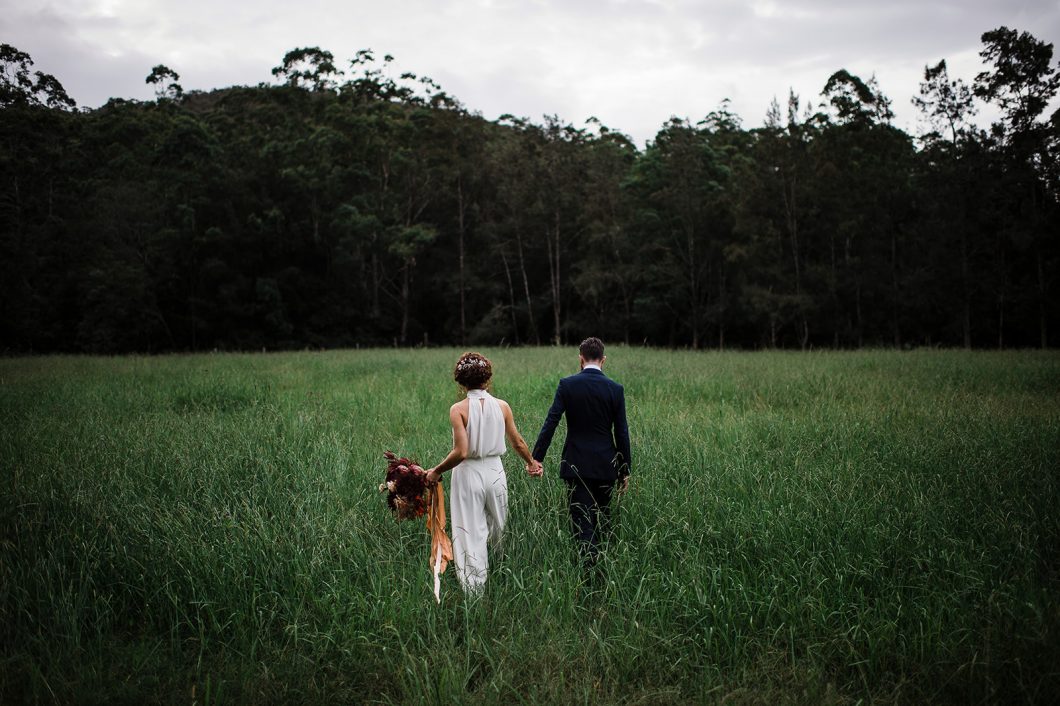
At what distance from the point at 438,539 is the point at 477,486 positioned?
1.64 feet

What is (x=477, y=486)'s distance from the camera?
4.52m

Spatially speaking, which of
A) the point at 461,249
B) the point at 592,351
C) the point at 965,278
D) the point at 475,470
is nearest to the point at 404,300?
the point at 461,249

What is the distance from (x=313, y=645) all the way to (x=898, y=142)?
39.2 m

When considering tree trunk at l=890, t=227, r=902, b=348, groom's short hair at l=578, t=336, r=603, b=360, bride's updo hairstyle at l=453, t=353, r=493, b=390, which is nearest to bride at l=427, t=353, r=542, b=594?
bride's updo hairstyle at l=453, t=353, r=493, b=390

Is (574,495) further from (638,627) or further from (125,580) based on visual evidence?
(125,580)

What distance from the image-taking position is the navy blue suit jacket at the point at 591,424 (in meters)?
4.89

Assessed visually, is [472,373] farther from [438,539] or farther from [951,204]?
[951,204]

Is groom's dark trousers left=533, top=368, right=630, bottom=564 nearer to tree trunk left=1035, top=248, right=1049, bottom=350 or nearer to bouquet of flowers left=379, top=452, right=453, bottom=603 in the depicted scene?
bouquet of flowers left=379, top=452, right=453, bottom=603

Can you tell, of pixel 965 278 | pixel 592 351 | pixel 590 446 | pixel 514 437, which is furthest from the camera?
pixel 965 278

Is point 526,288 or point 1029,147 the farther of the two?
point 526,288

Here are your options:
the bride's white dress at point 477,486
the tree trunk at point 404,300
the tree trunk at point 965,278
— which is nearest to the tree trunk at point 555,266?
the tree trunk at point 404,300

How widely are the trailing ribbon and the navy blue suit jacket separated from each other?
3.24ft

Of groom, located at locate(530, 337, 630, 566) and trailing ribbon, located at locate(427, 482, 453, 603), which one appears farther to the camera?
groom, located at locate(530, 337, 630, 566)

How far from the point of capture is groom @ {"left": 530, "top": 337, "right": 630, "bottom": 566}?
4.89 metres
